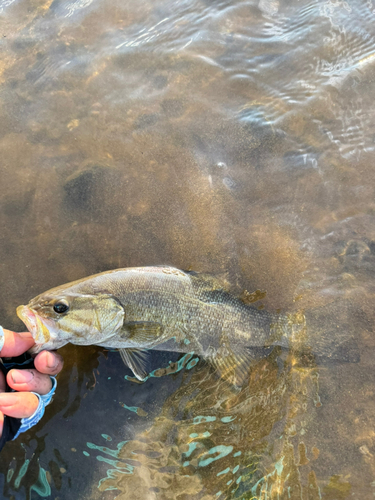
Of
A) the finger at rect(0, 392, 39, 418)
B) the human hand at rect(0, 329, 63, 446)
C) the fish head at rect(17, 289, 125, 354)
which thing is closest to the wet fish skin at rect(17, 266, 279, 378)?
the fish head at rect(17, 289, 125, 354)

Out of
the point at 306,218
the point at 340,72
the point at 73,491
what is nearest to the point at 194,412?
the point at 73,491

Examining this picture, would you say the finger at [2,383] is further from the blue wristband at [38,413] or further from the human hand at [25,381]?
the blue wristband at [38,413]

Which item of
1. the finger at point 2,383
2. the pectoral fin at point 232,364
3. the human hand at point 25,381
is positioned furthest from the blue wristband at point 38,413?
the pectoral fin at point 232,364

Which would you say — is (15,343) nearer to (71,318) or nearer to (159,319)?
(71,318)

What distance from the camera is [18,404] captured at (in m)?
3.15

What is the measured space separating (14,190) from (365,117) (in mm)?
4286

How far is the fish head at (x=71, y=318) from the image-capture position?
3.23 m

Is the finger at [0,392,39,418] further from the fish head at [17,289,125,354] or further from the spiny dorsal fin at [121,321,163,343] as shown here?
the spiny dorsal fin at [121,321,163,343]

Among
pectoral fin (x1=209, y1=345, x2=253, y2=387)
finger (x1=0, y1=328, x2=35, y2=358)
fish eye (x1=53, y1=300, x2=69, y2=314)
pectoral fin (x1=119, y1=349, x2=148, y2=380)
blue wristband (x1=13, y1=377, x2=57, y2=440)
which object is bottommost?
pectoral fin (x1=209, y1=345, x2=253, y2=387)

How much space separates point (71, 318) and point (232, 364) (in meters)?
1.70

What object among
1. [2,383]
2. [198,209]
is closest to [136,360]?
[2,383]

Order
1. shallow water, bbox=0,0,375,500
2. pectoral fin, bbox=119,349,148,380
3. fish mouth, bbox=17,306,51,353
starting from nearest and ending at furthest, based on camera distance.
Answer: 1. fish mouth, bbox=17,306,51,353
2. shallow water, bbox=0,0,375,500
3. pectoral fin, bbox=119,349,148,380

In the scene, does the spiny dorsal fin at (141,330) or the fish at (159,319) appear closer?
the fish at (159,319)

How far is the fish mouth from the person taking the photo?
3.10 metres
